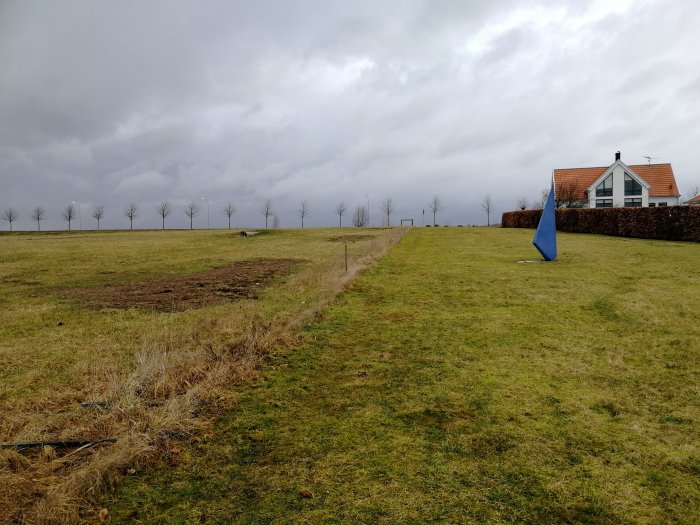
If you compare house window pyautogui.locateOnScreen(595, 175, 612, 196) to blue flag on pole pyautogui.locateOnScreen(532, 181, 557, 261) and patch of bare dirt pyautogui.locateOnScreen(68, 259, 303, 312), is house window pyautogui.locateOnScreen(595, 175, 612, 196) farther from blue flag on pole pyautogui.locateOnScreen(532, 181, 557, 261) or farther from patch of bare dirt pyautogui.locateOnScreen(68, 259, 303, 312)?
patch of bare dirt pyautogui.locateOnScreen(68, 259, 303, 312)

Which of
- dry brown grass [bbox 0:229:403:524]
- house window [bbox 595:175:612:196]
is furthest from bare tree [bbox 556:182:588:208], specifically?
dry brown grass [bbox 0:229:403:524]

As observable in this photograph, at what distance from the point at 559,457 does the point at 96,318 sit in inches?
376

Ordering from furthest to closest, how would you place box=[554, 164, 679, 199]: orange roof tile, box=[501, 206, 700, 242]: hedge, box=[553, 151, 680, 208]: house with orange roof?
box=[554, 164, 679, 199]: orange roof tile
box=[553, 151, 680, 208]: house with orange roof
box=[501, 206, 700, 242]: hedge

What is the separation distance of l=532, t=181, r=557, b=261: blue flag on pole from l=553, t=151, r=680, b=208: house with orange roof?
41.6 meters

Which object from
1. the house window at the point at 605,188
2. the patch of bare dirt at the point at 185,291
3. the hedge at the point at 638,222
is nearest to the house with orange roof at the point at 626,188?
the house window at the point at 605,188

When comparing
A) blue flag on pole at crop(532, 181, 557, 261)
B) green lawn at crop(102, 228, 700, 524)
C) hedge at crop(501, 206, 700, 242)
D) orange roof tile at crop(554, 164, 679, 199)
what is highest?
orange roof tile at crop(554, 164, 679, 199)

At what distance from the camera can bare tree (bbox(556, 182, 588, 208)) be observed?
52.4 metres

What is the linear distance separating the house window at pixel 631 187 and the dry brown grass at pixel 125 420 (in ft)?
196

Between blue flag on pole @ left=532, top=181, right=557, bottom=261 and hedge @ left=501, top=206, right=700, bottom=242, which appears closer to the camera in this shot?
blue flag on pole @ left=532, top=181, right=557, bottom=261

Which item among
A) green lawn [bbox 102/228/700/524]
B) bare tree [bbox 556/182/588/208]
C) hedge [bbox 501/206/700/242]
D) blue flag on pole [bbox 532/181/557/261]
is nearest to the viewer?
green lawn [bbox 102/228/700/524]

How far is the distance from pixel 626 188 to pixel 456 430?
61.5 meters

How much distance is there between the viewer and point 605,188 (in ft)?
183

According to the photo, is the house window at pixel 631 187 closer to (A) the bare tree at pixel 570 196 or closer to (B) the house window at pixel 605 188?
(B) the house window at pixel 605 188

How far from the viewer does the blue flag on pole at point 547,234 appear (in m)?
15.8
